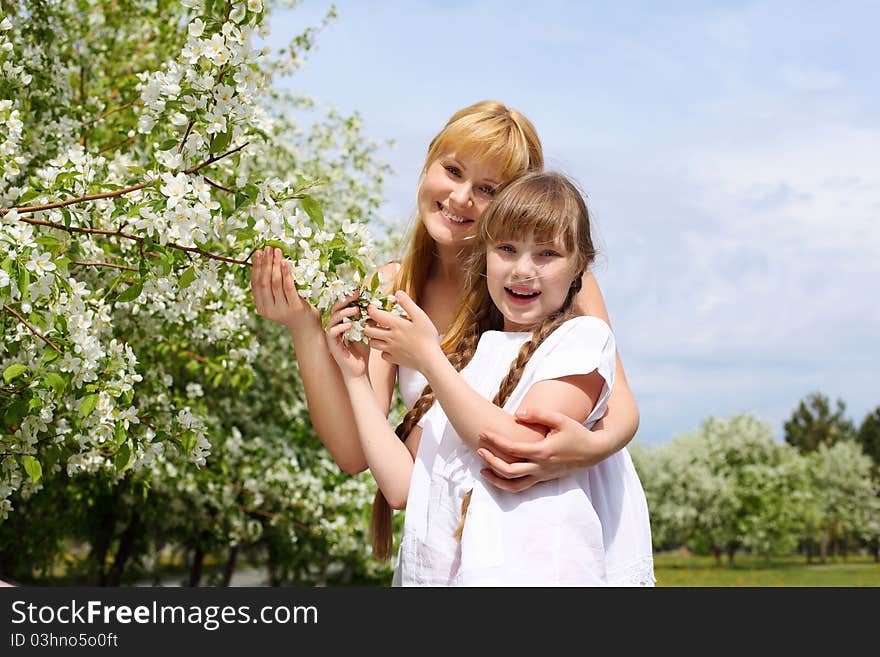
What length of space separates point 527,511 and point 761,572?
122 feet

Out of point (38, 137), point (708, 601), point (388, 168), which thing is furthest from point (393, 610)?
point (388, 168)

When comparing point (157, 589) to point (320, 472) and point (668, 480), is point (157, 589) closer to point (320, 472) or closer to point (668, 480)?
point (320, 472)

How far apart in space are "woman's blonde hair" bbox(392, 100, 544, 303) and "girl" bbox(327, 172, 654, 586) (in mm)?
359

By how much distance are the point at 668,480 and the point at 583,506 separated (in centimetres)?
3916

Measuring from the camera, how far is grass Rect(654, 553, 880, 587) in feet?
97.6

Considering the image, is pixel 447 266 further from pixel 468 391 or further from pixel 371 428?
pixel 468 391

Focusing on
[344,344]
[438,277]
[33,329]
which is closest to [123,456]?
[33,329]

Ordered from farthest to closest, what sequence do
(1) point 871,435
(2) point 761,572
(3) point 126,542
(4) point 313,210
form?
(1) point 871,435, (2) point 761,572, (3) point 126,542, (4) point 313,210

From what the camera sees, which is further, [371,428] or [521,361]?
[371,428]

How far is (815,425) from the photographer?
72312mm

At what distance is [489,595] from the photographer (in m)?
2.48

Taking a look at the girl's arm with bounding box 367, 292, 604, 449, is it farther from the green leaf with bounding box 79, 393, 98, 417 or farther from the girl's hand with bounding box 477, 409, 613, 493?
the green leaf with bounding box 79, 393, 98, 417

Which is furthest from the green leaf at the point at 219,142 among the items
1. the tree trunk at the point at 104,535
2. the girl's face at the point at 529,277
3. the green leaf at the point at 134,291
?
the tree trunk at the point at 104,535

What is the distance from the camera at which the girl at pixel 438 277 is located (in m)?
3.11
